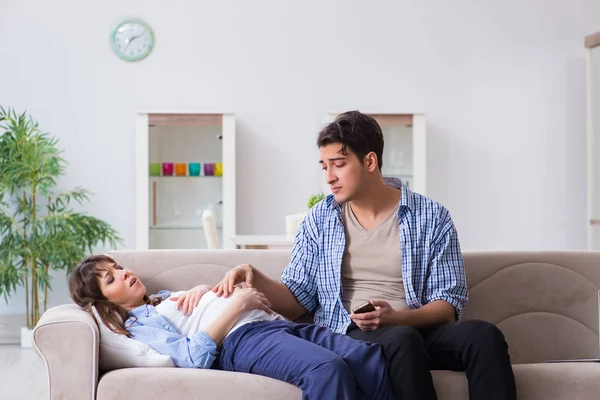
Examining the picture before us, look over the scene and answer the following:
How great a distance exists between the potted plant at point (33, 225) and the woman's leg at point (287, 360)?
3.23m

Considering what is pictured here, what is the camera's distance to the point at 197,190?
19.7ft

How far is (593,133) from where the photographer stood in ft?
20.2

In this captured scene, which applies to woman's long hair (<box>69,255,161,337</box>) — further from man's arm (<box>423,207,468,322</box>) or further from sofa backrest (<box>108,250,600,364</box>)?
man's arm (<box>423,207,468,322</box>)

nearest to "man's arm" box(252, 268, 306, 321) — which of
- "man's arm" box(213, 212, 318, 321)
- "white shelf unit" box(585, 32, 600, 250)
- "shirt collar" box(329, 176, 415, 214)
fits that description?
"man's arm" box(213, 212, 318, 321)

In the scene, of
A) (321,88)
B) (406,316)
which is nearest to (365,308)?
(406,316)

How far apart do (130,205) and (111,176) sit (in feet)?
0.83

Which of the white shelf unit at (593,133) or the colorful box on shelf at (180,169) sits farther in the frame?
the white shelf unit at (593,133)

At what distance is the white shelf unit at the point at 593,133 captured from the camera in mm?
6109

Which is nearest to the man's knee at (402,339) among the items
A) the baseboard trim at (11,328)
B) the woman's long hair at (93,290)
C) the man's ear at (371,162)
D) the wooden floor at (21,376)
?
the man's ear at (371,162)

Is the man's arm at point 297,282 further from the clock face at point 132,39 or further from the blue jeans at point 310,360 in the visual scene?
the clock face at point 132,39

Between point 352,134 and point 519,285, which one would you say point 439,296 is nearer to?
point 519,285

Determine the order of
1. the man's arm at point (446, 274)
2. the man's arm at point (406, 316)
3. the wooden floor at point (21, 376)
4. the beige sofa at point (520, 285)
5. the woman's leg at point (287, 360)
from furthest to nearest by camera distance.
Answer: the wooden floor at point (21, 376), the beige sofa at point (520, 285), the man's arm at point (446, 274), the man's arm at point (406, 316), the woman's leg at point (287, 360)

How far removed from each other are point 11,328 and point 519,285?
13.9ft

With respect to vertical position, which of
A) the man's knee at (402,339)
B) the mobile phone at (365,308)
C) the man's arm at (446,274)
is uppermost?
the man's arm at (446,274)
